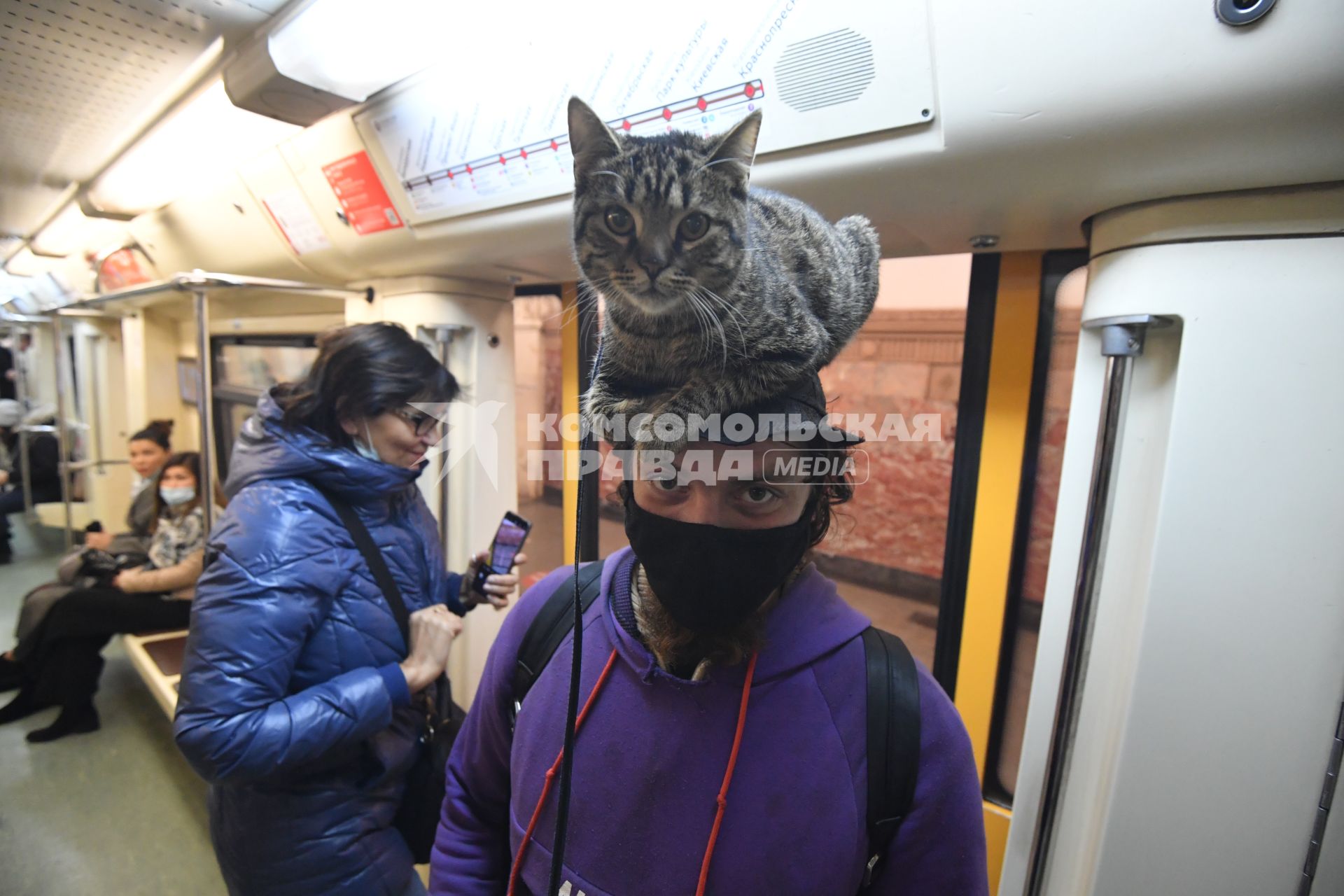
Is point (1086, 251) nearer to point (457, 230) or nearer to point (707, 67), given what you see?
point (707, 67)

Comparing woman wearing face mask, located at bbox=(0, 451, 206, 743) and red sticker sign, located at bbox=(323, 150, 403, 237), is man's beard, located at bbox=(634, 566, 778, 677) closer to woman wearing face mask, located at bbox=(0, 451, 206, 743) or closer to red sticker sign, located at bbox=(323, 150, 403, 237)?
red sticker sign, located at bbox=(323, 150, 403, 237)

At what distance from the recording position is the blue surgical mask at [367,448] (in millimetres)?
1289

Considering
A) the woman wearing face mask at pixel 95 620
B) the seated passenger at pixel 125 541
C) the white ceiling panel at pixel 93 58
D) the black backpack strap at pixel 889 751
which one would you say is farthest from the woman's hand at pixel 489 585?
the seated passenger at pixel 125 541

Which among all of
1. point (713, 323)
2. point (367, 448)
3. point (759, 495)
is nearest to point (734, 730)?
point (759, 495)

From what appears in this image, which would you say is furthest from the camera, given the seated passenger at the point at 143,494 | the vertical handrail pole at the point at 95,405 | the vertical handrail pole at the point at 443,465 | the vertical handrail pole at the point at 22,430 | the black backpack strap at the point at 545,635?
the vertical handrail pole at the point at 95,405

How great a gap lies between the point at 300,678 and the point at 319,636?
0.09 meters

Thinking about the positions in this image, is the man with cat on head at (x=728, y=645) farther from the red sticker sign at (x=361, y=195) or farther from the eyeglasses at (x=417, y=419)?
the red sticker sign at (x=361, y=195)

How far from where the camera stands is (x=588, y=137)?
584 millimetres

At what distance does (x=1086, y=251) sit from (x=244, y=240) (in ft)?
10.8

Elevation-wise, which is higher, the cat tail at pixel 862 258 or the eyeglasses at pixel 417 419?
the cat tail at pixel 862 258

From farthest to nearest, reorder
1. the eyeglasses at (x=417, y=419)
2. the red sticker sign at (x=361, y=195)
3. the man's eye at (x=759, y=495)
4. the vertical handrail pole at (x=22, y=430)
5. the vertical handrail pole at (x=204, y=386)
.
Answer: the vertical handrail pole at (x=22, y=430)
the vertical handrail pole at (x=204, y=386)
the red sticker sign at (x=361, y=195)
the eyeglasses at (x=417, y=419)
the man's eye at (x=759, y=495)

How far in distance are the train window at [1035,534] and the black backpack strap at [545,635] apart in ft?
3.39

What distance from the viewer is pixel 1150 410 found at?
878 millimetres

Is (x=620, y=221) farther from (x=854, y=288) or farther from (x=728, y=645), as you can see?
(x=728, y=645)
